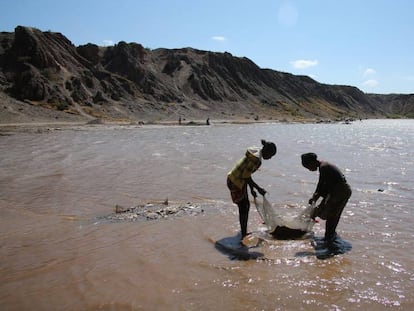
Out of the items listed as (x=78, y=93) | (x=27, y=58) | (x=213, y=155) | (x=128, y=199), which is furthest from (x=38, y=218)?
(x=27, y=58)

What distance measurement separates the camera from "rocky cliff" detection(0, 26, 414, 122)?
57.2 m

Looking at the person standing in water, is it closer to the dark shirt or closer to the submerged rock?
the dark shirt

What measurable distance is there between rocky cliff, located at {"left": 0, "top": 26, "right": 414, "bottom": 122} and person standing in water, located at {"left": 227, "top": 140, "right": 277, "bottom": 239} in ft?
148

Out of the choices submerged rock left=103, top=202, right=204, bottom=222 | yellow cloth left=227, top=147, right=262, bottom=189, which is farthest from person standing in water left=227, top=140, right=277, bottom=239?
submerged rock left=103, top=202, right=204, bottom=222

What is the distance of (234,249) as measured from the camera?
630 centimetres

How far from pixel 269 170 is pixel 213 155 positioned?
5.63m

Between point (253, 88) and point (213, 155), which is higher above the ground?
point (253, 88)

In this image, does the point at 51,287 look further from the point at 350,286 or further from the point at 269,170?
the point at 269,170

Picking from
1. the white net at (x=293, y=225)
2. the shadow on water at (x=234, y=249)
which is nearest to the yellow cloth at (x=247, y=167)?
the white net at (x=293, y=225)

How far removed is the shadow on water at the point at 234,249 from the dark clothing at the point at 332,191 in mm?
1323

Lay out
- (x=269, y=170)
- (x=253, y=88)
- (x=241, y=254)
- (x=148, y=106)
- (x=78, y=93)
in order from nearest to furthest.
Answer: (x=241, y=254) < (x=269, y=170) < (x=78, y=93) < (x=148, y=106) < (x=253, y=88)

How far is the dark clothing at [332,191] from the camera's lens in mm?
6484

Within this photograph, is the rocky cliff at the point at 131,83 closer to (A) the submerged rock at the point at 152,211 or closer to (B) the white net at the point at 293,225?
(A) the submerged rock at the point at 152,211

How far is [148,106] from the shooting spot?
2665 inches
